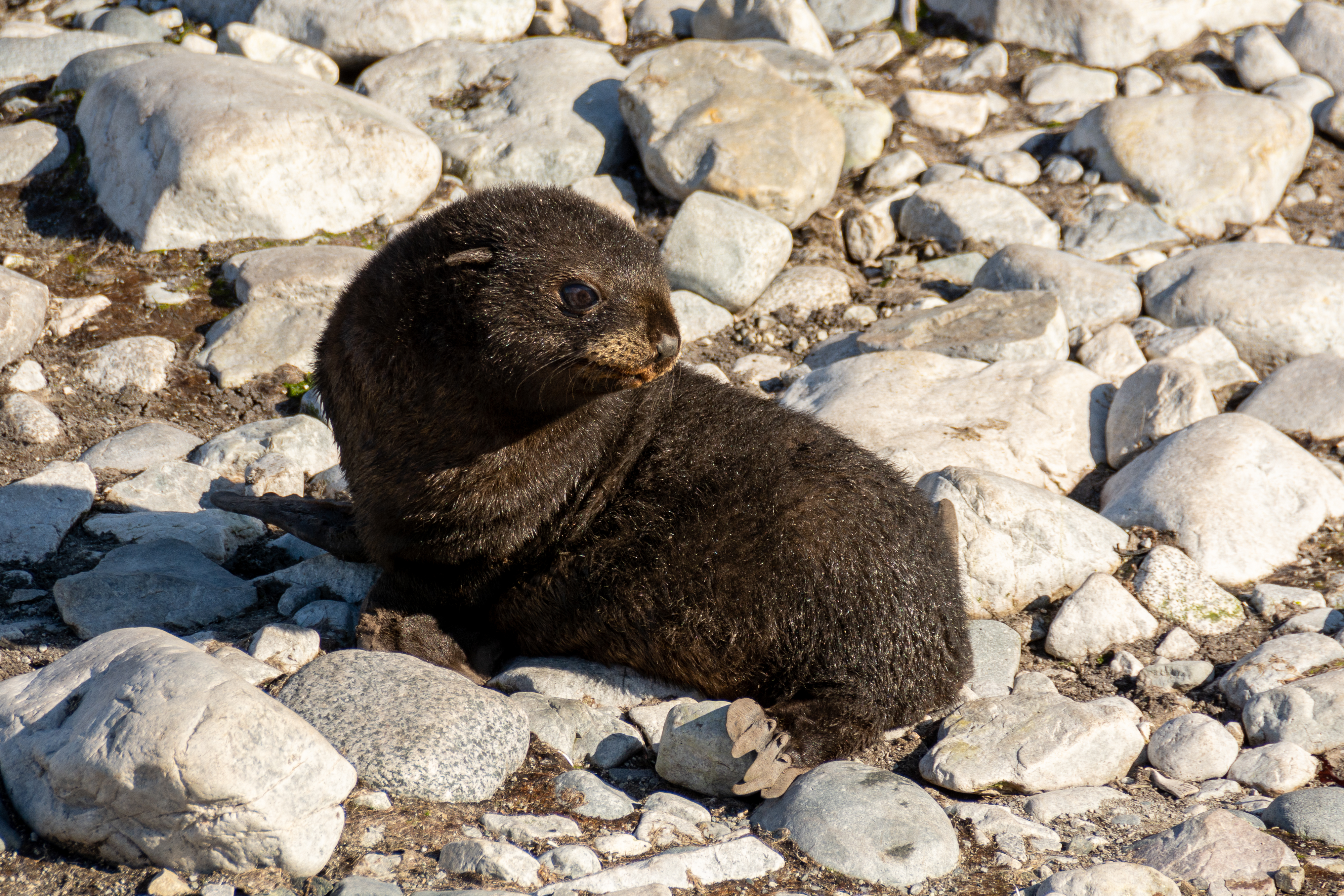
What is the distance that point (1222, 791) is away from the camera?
14.6ft

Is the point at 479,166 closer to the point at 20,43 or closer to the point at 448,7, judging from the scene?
the point at 448,7

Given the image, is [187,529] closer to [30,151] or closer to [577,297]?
[577,297]

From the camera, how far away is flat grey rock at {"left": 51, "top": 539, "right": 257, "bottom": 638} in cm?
516

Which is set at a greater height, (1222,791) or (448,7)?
(448,7)

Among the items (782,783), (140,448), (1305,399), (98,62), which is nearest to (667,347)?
(782,783)

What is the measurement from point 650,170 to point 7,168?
5.20m

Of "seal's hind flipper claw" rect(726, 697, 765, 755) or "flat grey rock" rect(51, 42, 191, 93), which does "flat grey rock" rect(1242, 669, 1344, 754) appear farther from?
"flat grey rock" rect(51, 42, 191, 93)

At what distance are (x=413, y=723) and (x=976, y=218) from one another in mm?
7042

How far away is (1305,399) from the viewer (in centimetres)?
720

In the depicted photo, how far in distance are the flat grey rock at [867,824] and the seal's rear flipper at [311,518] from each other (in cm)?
270

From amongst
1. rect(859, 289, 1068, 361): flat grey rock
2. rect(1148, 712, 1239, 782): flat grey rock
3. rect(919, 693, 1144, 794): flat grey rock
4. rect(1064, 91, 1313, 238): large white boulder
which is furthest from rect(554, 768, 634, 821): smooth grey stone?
rect(1064, 91, 1313, 238): large white boulder

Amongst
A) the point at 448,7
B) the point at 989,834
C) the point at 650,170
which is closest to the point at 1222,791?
the point at 989,834

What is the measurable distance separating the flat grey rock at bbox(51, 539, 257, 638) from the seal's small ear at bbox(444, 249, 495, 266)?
2149mm

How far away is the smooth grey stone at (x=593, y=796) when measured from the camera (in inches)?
161
